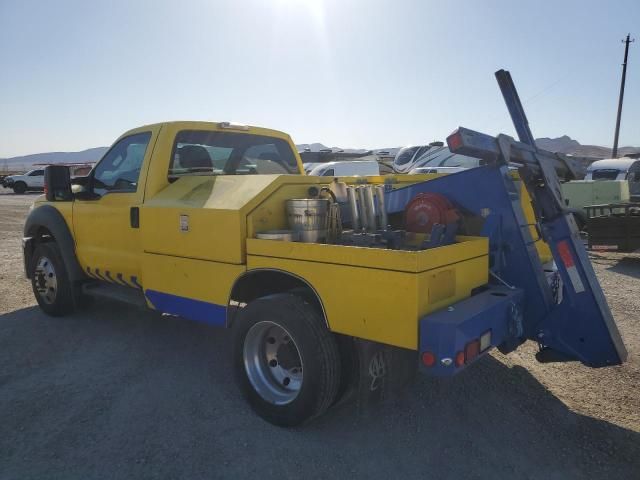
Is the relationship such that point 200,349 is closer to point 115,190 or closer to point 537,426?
point 115,190

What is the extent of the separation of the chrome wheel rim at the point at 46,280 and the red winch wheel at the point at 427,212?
4.00 metres

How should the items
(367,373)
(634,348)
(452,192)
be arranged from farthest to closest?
(634,348) → (452,192) → (367,373)

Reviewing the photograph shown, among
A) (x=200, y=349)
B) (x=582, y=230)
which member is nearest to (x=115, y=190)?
(x=200, y=349)

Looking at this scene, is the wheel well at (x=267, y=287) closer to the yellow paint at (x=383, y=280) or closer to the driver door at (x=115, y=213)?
the yellow paint at (x=383, y=280)

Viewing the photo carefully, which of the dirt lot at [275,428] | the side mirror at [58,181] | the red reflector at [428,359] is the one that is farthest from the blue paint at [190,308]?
the side mirror at [58,181]

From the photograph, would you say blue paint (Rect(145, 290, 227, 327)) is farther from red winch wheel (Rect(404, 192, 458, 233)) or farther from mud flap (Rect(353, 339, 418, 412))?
red winch wheel (Rect(404, 192, 458, 233))

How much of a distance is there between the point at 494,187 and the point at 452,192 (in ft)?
1.03

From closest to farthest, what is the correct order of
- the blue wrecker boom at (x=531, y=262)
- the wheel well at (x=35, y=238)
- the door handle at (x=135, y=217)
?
the blue wrecker boom at (x=531, y=262)
the door handle at (x=135, y=217)
the wheel well at (x=35, y=238)

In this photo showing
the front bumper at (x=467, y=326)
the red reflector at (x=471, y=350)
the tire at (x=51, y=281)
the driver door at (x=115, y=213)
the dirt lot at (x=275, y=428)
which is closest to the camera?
the front bumper at (x=467, y=326)

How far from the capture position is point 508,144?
3363mm

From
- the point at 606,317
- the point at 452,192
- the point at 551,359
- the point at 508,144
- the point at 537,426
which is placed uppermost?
the point at 508,144

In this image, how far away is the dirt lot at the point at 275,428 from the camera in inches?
114

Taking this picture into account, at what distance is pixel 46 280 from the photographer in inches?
228

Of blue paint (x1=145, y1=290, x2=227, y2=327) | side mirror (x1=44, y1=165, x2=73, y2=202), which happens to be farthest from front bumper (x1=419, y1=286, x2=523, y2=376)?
side mirror (x1=44, y1=165, x2=73, y2=202)
